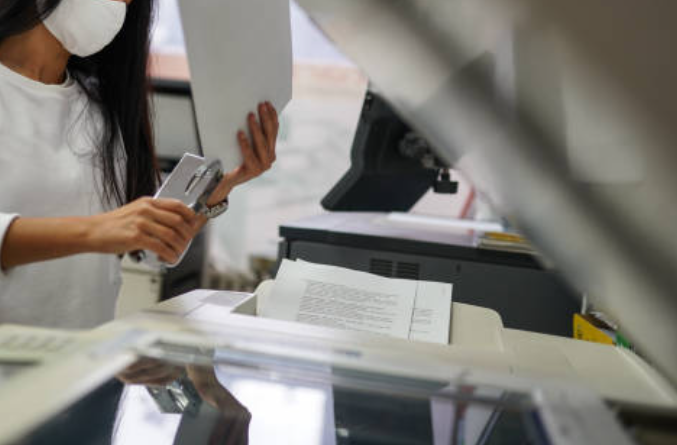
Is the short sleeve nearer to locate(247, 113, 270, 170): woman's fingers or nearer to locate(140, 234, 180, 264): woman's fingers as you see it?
locate(140, 234, 180, 264): woman's fingers

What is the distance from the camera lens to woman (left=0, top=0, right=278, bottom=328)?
34.1 inches

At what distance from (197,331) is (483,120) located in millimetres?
364

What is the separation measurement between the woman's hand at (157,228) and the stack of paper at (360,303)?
173 millimetres

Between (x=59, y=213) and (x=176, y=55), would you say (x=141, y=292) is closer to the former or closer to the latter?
(x=176, y=55)

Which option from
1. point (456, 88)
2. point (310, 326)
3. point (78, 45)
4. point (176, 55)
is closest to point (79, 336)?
point (310, 326)

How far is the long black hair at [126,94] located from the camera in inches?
46.8

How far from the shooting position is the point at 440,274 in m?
1.43

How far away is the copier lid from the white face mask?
753 millimetres

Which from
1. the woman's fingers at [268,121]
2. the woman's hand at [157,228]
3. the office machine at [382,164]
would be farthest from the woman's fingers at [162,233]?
the office machine at [382,164]

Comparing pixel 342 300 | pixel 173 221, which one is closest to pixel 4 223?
pixel 173 221

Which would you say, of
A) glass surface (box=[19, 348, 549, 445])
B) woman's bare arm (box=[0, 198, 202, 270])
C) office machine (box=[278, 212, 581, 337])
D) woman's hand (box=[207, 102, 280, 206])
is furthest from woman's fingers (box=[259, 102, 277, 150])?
office machine (box=[278, 212, 581, 337])

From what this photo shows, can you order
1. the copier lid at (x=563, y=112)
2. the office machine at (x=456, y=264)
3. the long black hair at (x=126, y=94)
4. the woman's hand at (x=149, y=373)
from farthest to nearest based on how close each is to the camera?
the office machine at (x=456, y=264)
the long black hair at (x=126, y=94)
the woman's hand at (x=149, y=373)
the copier lid at (x=563, y=112)

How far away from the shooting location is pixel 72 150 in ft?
3.59

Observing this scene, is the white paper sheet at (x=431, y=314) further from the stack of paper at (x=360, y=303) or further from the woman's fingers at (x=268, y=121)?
the woman's fingers at (x=268, y=121)
